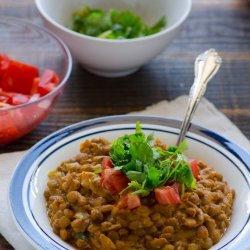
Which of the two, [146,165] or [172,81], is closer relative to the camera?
[146,165]

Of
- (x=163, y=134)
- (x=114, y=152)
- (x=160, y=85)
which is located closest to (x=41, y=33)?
(x=160, y=85)

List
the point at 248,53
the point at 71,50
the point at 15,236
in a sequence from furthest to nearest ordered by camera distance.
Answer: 1. the point at 248,53
2. the point at 71,50
3. the point at 15,236

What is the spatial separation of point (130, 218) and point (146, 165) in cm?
22

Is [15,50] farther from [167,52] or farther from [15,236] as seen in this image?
[15,236]

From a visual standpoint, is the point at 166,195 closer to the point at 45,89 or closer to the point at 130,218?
the point at 130,218

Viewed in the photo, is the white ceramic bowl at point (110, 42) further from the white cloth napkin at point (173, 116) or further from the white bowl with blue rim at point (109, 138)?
the white bowl with blue rim at point (109, 138)

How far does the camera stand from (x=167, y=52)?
4277 millimetres

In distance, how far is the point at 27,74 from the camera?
3.64 m

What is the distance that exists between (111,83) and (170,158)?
1.35 metres

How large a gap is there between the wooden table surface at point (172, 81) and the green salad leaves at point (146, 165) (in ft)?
2.90

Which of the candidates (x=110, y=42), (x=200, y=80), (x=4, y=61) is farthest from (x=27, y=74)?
(x=200, y=80)

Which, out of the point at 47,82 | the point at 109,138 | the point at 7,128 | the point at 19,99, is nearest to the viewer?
the point at 109,138

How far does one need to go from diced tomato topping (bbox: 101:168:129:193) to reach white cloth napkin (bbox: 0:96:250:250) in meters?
0.43

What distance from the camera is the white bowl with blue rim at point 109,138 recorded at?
256 centimetres
